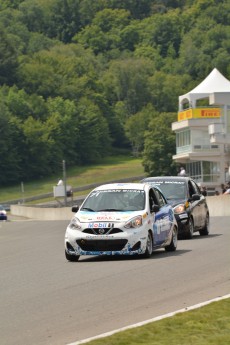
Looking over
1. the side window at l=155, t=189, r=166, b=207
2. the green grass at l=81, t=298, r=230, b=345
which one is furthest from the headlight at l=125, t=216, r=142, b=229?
the green grass at l=81, t=298, r=230, b=345

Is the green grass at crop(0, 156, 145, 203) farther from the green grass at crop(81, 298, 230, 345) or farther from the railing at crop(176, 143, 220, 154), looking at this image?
the green grass at crop(81, 298, 230, 345)

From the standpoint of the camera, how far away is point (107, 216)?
839 inches

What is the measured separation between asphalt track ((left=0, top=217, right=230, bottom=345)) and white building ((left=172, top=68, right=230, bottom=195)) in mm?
80915

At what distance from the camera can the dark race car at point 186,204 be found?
27.7 m

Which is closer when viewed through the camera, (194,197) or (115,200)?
(115,200)

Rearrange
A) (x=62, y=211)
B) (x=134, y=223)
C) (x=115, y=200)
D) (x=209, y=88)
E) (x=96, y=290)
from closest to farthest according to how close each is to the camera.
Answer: (x=96, y=290) < (x=134, y=223) < (x=115, y=200) < (x=62, y=211) < (x=209, y=88)

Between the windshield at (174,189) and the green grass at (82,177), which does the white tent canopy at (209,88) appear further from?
the windshield at (174,189)

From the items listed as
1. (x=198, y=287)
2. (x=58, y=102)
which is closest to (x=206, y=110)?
(x=58, y=102)

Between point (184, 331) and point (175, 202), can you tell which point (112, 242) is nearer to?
point (175, 202)

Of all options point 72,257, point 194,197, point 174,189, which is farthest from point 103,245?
point 174,189

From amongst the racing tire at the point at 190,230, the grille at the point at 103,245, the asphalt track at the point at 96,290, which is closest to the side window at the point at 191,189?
the racing tire at the point at 190,230

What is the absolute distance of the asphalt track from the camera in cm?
1267

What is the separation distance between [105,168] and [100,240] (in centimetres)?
14211

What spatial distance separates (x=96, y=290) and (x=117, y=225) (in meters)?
4.88
